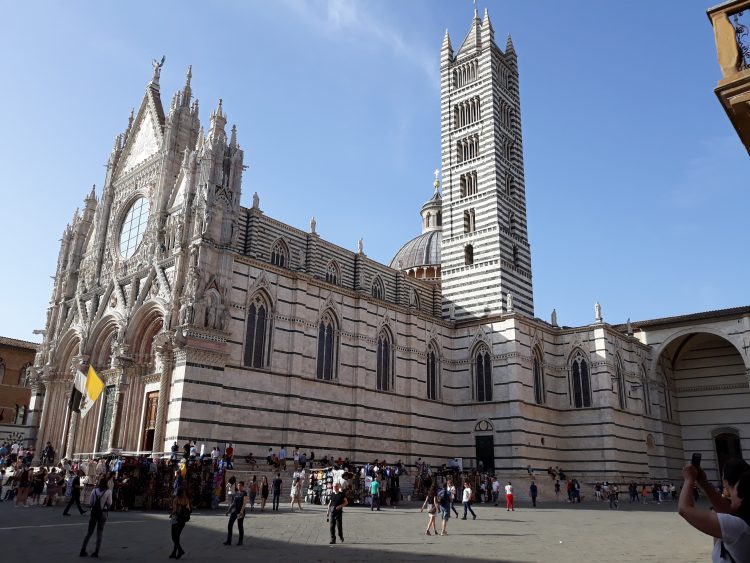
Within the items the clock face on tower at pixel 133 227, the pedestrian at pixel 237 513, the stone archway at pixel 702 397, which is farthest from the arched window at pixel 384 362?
the pedestrian at pixel 237 513

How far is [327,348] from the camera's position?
3102 centimetres

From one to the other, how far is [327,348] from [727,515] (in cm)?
2768

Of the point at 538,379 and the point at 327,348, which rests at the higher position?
the point at 327,348

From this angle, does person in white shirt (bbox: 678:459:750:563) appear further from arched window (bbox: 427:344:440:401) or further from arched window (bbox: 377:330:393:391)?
arched window (bbox: 427:344:440:401)

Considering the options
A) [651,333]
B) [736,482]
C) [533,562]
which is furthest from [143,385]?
[651,333]

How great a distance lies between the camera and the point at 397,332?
34719mm

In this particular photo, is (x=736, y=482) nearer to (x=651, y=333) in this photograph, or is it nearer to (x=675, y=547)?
(x=675, y=547)

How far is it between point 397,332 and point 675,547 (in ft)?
73.9

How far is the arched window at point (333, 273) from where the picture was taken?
112 feet

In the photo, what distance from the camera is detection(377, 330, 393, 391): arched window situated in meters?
33.3

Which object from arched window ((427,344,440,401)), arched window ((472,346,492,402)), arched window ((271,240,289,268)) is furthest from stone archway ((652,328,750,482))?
arched window ((271,240,289,268))

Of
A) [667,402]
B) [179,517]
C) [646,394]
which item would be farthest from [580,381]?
[179,517]

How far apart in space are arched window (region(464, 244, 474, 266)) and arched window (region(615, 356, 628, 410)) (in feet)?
34.3

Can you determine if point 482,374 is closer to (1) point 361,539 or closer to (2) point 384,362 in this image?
(2) point 384,362
